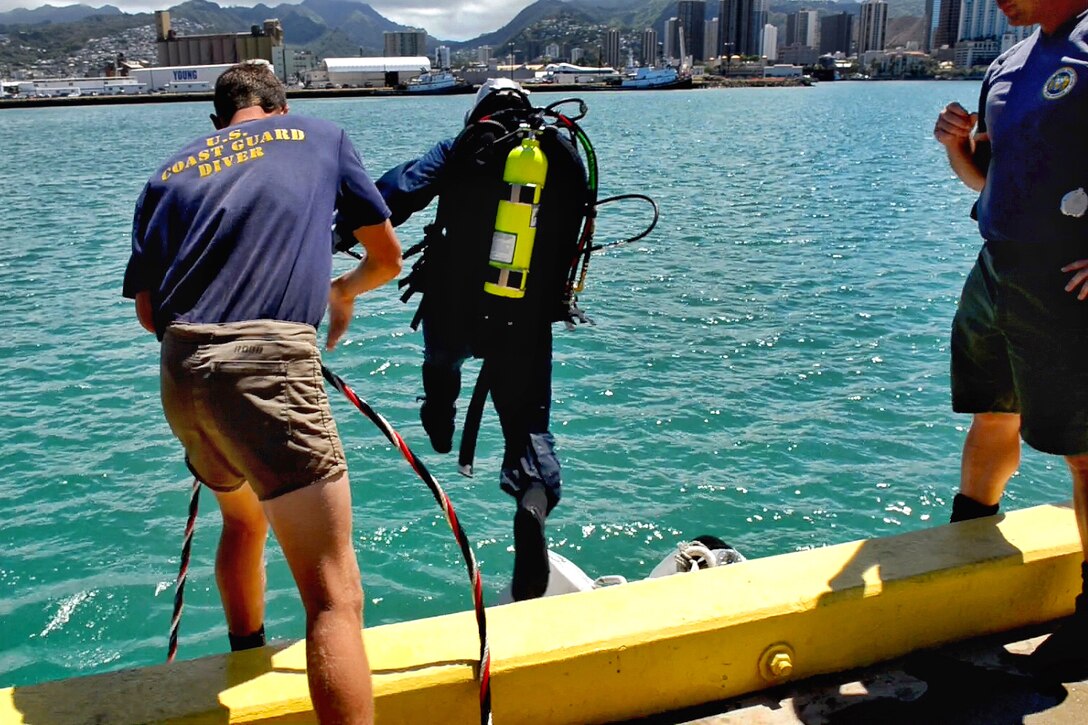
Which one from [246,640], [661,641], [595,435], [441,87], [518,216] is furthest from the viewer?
[441,87]

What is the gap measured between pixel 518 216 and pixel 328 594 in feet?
6.10

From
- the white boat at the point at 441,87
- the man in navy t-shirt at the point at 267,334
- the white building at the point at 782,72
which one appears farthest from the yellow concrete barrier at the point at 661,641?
the white building at the point at 782,72

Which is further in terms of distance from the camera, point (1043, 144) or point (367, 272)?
point (367, 272)

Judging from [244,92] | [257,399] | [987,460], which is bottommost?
[987,460]

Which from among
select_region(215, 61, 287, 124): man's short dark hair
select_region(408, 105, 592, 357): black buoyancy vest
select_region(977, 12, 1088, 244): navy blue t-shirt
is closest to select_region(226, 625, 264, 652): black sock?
select_region(408, 105, 592, 357): black buoyancy vest

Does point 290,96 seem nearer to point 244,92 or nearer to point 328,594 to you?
point 244,92

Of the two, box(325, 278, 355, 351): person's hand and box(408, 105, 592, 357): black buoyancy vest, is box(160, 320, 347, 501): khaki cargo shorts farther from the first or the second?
box(408, 105, 592, 357): black buoyancy vest

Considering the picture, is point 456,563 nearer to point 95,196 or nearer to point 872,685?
point 872,685

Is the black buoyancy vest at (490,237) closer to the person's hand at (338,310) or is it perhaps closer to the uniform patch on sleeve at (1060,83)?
the person's hand at (338,310)

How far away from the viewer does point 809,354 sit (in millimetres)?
10656

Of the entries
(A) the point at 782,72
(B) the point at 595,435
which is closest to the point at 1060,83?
(B) the point at 595,435

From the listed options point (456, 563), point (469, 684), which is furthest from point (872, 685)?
point (456, 563)

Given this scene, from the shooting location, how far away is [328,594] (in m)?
2.69

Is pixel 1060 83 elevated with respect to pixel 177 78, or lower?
lower
